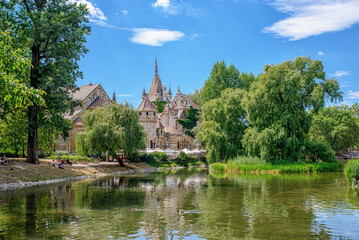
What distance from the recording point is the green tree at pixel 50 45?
23875mm

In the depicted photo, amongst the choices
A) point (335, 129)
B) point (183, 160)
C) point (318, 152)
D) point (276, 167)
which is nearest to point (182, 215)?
point (276, 167)

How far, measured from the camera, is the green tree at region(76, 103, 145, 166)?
33.2 metres

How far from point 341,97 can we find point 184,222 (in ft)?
130

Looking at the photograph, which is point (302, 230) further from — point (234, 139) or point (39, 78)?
point (234, 139)

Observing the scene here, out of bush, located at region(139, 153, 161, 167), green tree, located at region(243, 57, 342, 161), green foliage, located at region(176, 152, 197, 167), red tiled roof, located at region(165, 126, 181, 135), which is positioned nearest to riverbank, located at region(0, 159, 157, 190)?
bush, located at region(139, 153, 161, 167)

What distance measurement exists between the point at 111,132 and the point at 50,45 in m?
10.9

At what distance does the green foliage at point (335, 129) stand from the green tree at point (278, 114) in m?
28.5

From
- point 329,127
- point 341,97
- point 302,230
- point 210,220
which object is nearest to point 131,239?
point 210,220

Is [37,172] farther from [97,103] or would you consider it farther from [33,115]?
[97,103]

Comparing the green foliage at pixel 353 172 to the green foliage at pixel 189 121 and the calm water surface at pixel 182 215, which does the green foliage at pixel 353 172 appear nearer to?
the calm water surface at pixel 182 215

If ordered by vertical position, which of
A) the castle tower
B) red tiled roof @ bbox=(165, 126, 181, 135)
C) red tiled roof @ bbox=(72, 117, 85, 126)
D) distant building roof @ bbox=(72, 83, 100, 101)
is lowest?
red tiled roof @ bbox=(165, 126, 181, 135)

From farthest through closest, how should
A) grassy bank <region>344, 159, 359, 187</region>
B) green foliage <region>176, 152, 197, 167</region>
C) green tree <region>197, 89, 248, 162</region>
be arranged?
green foliage <region>176, 152, 197, 167</region> → green tree <region>197, 89, 248, 162</region> → grassy bank <region>344, 159, 359, 187</region>

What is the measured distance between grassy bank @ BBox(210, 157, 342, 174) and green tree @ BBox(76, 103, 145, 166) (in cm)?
1100

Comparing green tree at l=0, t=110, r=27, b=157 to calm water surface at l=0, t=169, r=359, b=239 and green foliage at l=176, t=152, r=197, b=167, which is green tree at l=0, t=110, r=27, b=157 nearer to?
calm water surface at l=0, t=169, r=359, b=239
